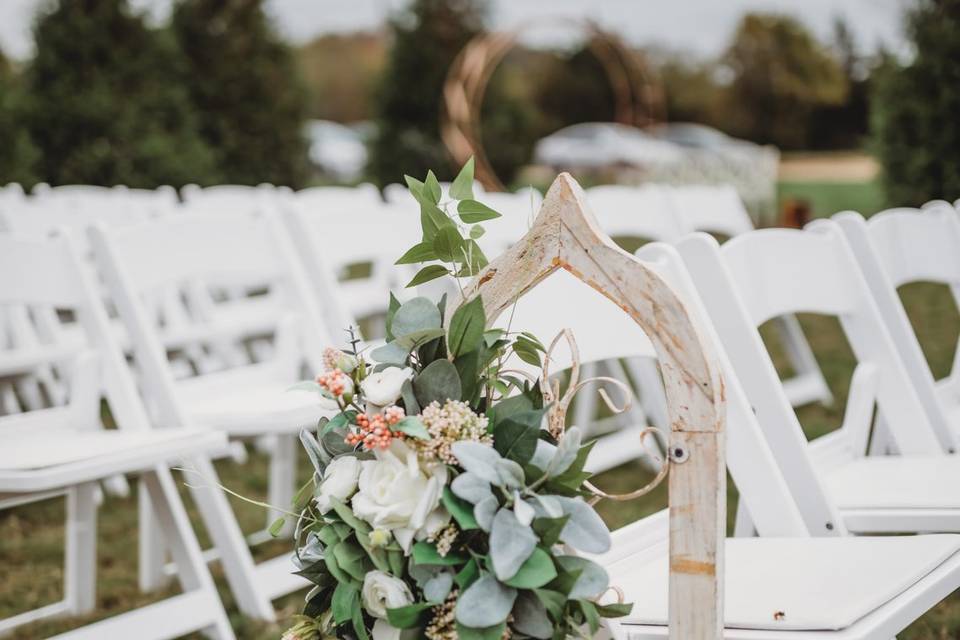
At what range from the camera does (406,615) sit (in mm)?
1092

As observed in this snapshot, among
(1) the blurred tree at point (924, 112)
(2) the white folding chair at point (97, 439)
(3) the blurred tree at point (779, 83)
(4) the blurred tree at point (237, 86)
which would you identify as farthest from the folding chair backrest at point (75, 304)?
(3) the blurred tree at point (779, 83)

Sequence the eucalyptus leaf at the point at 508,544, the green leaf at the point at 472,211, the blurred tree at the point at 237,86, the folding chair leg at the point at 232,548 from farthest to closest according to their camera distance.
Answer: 1. the blurred tree at the point at 237,86
2. the folding chair leg at the point at 232,548
3. the green leaf at the point at 472,211
4. the eucalyptus leaf at the point at 508,544

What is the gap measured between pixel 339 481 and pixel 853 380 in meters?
1.46

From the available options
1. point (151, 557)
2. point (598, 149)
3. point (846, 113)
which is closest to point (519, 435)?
point (151, 557)

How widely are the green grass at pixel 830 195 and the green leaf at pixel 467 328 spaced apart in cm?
1181

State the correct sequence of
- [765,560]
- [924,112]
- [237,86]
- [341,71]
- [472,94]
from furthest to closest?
[341,71] → [472,94] → [237,86] → [924,112] → [765,560]

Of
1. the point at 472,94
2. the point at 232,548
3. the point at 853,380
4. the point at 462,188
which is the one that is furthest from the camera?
the point at 472,94

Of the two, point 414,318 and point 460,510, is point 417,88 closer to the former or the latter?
point 414,318

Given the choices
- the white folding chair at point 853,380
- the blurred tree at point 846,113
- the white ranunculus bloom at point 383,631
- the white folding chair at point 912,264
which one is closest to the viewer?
the white ranunculus bloom at point 383,631

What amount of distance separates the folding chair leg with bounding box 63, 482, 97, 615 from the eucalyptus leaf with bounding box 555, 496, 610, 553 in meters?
1.94

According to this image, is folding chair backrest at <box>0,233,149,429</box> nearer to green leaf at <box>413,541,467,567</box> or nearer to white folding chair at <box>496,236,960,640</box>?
white folding chair at <box>496,236,960,640</box>

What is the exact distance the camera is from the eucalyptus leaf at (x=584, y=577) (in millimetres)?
1090

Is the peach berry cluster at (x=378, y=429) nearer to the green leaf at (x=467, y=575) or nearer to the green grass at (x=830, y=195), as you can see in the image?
the green leaf at (x=467, y=575)

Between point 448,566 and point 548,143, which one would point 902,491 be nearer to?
point 448,566
